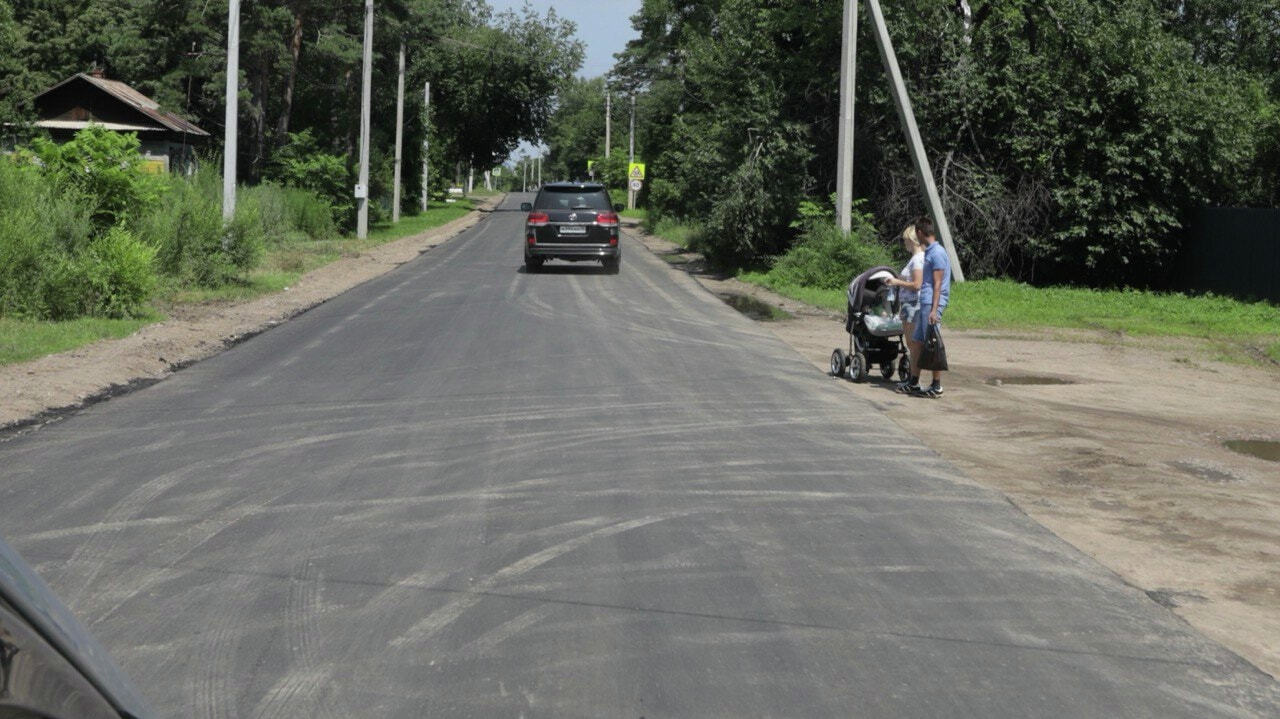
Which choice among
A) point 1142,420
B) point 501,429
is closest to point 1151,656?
point 501,429

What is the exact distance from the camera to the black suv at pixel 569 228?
90.3 ft

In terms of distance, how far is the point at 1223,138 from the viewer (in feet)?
87.3

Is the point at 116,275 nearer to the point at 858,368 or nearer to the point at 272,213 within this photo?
the point at 858,368

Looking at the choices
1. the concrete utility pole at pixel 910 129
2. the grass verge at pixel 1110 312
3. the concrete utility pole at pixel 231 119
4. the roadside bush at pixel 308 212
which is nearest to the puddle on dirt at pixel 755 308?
the grass verge at pixel 1110 312

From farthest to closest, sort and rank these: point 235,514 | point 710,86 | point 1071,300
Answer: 1. point 710,86
2. point 1071,300
3. point 235,514

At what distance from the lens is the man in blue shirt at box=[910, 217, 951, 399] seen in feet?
40.9

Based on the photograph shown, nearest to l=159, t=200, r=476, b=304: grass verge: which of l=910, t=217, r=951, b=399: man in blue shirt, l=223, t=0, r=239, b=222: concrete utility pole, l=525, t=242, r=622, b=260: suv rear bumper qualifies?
l=223, t=0, r=239, b=222: concrete utility pole

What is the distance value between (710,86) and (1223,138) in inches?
469

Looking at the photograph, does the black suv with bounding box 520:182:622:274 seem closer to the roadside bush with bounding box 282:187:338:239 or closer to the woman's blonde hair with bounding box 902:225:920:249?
the roadside bush with bounding box 282:187:338:239

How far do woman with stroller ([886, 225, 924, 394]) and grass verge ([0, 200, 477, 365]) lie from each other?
847 cm

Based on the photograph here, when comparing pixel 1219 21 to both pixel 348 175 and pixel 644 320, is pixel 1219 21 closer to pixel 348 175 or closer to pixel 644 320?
pixel 348 175

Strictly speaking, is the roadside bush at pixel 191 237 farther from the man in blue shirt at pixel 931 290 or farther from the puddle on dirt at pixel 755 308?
the man in blue shirt at pixel 931 290

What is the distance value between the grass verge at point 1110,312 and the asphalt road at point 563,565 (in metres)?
10.9

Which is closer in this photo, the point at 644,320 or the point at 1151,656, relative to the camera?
the point at 1151,656
